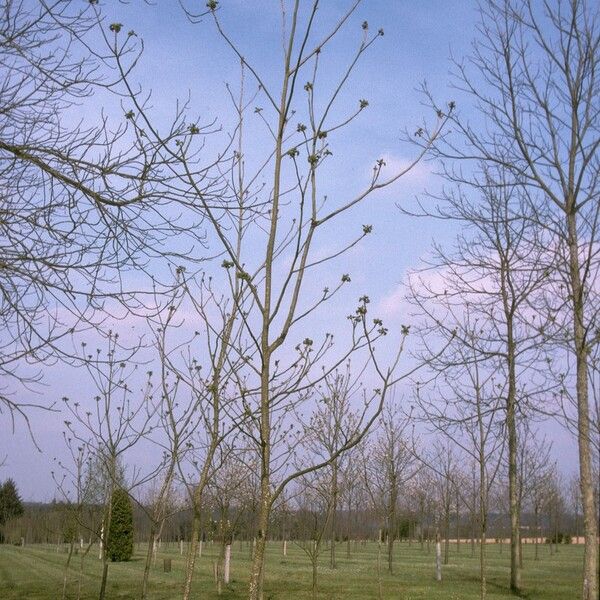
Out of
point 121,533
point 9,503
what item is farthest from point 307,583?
point 9,503

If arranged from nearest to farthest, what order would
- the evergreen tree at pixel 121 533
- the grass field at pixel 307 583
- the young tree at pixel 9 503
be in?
the grass field at pixel 307 583, the evergreen tree at pixel 121 533, the young tree at pixel 9 503

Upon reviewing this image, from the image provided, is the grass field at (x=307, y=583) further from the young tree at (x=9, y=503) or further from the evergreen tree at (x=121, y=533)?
the young tree at (x=9, y=503)

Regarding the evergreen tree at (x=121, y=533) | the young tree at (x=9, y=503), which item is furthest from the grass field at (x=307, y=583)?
the young tree at (x=9, y=503)

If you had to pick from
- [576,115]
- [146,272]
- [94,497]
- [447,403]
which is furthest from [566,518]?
[146,272]

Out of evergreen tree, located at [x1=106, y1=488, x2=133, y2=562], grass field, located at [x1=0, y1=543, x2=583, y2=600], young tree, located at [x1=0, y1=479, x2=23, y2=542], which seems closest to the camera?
grass field, located at [x1=0, y1=543, x2=583, y2=600]

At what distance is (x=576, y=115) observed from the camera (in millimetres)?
8688

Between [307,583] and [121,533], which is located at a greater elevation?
[121,533]

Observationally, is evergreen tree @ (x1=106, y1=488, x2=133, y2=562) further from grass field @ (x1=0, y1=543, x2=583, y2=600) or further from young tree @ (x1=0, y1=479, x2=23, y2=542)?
young tree @ (x1=0, y1=479, x2=23, y2=542)

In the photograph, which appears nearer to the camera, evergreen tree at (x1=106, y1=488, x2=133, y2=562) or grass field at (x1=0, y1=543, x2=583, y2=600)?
grass field at (x1=0, y1=543, x2=583, y2=600)

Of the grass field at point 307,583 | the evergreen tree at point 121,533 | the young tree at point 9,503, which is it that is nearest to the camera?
the grass field at point 307,583

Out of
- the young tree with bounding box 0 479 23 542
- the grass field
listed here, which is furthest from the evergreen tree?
the young tree with bounding box 0 479 23 542

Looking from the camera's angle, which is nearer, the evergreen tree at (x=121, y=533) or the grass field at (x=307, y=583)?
the grass field at (x=307, y=583)

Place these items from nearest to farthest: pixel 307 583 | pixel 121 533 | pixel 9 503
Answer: pixel 307 583, pixel 121 533, pixel 9 503

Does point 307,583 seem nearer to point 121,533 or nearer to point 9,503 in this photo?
point 121,533
